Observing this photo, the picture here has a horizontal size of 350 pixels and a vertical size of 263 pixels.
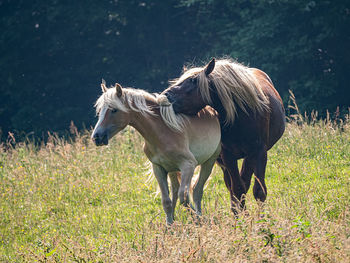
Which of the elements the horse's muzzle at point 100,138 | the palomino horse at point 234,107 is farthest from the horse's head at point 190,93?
the horse's muzzle at point 100,138

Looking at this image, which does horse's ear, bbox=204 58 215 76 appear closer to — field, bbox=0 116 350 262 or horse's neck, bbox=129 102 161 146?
horse's neck, bbox=129 102 161 146

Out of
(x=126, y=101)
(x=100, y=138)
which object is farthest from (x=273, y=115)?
(x=100, y=138)

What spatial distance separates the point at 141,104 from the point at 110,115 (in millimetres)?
399

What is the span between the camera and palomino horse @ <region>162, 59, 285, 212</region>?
17.6 ft

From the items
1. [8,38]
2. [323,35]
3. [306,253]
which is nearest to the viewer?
[306,253]

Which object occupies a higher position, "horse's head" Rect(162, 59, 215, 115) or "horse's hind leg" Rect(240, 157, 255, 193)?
"horse's head" Rect(162, 59, 215, 115)

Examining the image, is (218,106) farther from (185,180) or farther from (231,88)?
(185,180)

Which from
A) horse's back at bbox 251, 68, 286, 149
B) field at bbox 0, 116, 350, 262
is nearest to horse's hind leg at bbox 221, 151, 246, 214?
field at bbox 0, 116, 350, 262

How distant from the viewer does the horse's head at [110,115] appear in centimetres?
511

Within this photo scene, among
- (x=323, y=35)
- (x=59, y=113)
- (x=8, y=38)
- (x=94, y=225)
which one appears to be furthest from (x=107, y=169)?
(x=8, y=38)

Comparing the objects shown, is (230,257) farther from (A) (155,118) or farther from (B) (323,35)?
(B) (323,35)

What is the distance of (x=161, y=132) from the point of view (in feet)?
17.8

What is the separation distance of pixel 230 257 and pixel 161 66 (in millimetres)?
19480

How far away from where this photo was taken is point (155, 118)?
5.48 meters
